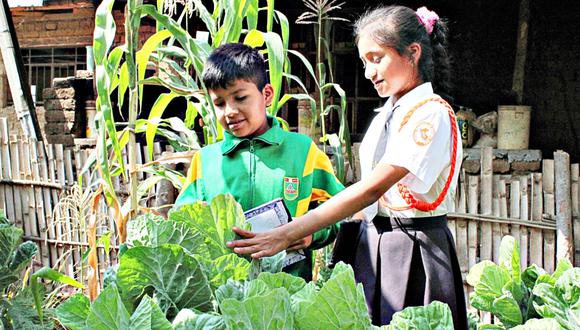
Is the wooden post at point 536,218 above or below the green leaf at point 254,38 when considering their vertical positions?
below

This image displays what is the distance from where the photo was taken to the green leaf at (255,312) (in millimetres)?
685

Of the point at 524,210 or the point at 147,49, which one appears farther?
the point at 524,210

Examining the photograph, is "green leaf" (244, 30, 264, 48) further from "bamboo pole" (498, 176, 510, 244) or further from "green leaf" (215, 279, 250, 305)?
"bamboo pole" (498, 176, 510, 244)

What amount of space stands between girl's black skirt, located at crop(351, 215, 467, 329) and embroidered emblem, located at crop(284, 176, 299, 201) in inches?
9.0

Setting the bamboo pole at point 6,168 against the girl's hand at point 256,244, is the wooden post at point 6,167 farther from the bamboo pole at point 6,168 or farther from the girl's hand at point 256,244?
the girl's hand at point 256,244

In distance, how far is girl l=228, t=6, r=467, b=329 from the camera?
5.03ft

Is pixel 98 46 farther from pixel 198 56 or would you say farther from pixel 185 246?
pixel 185 246

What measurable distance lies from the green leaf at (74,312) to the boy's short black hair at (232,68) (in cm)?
76

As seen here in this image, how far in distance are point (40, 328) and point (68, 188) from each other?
11.6 ft

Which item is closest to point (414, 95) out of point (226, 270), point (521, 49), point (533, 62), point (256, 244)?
point (256, 244)

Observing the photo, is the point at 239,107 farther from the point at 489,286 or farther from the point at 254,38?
the point at 254,38

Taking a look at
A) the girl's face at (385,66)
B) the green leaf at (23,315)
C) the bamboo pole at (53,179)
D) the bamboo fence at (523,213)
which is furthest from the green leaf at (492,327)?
the bamboo pole at (53,179)

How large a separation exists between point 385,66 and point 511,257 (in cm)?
55

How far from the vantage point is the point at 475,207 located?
3.96 meters
